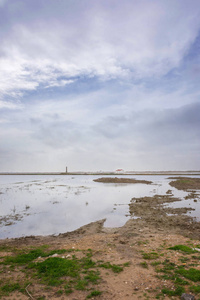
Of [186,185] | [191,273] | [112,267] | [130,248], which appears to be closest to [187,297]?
[191,273]

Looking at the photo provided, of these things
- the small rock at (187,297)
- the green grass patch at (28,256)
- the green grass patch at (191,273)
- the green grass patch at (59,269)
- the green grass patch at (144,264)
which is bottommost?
the green grass patch at (28,256)

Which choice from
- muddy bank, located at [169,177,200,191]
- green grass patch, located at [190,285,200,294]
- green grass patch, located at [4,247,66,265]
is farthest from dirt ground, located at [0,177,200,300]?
muddy bank, located at [169,177,200,191]

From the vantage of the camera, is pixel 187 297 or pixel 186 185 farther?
pixel 186 185

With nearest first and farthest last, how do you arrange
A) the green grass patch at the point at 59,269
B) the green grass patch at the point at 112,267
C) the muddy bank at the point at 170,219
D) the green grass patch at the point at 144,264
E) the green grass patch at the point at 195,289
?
1. the green grass patch at the point at 195,289
2. the green grass patch at the point at 59,269
3. the green grass patch at the point at 112,267
4. the green grass patch at the point at 144,264
5. the muddy bank at the point at 170,219

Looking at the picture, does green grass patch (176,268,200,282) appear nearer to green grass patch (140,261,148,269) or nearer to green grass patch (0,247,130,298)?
green grass patch (140,261,148,269)

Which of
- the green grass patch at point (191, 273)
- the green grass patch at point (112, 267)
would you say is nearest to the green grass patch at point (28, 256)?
the green grass patch at point (112, 267)

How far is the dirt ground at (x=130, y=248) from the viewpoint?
21.7 ft

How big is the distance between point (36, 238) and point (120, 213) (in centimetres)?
983

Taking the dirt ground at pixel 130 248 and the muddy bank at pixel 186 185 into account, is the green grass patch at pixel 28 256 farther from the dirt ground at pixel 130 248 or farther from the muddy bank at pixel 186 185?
the muddy bank at pixel 186 185

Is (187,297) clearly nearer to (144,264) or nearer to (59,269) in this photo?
(144,264)

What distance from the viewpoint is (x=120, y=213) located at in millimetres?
20797

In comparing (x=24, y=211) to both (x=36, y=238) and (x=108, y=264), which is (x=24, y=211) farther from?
(x=108, y=264)

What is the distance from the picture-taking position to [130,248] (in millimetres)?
10586

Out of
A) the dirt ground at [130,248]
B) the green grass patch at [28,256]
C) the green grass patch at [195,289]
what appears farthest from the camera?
the green grass patch at [28,256]
